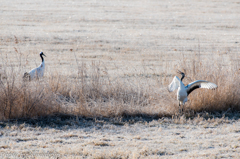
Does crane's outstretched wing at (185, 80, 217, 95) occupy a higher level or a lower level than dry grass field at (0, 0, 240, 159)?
higher

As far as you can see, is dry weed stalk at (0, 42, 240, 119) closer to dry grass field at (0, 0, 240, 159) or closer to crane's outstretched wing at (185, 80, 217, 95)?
dry grass field at (0, 0, 240, 159)

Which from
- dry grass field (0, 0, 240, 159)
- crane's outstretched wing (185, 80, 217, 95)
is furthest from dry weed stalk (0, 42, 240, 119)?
crane's outstretched wing (185, 80, 217, 95)

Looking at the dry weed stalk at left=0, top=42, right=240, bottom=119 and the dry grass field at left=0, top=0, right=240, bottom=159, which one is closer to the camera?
the dry grass field at left=0, top=0, right=240, bottom=159

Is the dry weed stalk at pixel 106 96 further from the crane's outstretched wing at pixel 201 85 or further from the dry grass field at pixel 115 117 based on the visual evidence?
the crane's outstretched wing at pixel 201 85

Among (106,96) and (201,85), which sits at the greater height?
(201,85)

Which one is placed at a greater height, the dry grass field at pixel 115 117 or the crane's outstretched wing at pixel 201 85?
the crane's outstretched wing at pixel 201 85

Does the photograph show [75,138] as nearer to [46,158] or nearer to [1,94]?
[46,158]

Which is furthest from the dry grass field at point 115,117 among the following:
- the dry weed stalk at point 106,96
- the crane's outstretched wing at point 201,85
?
the crane's outstretched wing at point 201,85

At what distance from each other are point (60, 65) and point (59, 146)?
7250 millimetres

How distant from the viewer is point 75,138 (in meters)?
5.81

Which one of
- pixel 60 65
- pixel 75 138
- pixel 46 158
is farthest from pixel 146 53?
pixel 46 158

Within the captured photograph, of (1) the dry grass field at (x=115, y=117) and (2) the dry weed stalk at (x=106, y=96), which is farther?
(2) the dry weed stalk at (x=106, y=96)

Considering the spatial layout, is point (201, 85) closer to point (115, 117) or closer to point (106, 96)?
point (115, 117)

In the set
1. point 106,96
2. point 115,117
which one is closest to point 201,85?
point 115,117
